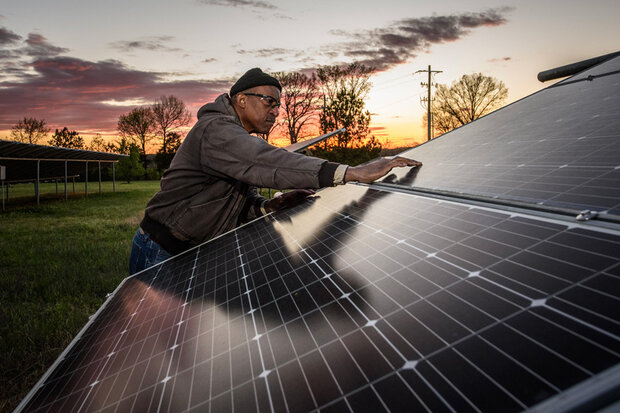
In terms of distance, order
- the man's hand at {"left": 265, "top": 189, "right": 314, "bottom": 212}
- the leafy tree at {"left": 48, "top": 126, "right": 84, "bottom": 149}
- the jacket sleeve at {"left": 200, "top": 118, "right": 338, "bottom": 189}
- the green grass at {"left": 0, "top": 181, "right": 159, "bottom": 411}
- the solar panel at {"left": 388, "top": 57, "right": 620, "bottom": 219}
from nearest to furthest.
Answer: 1. the solar panel at {"left": 388, "top": 57, "right": 620, "bottom": 219}
2. the jacket sleeve at {"left": 200, "top": 118, "right": 338, "bottom": 189}
3. the man's hand at {"left": 265, "top": 189, "right": 314, "bottom": 212}
4. the green grass at {"left": 0, "top": 181, "right": 159, "bottom": 411}
5. the leafy tree at {"left": 48, "top": 126, "right": 84, "bottom": 149}

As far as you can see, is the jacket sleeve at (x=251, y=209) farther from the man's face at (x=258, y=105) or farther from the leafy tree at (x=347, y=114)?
the leafy tree at (x=347, y=114)

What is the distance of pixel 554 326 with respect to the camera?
2.71ft

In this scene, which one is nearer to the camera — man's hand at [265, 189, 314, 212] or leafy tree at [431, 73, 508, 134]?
man's hand at [265, 189, 314, 212]

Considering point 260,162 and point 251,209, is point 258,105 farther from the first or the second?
point 251,209

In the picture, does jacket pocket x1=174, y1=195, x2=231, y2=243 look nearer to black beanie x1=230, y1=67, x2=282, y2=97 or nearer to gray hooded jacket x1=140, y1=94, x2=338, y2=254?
gray hooded jacket x1=140, y1=94, x2=338, y2=254

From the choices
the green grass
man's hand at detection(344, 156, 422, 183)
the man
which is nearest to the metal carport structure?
the green grass

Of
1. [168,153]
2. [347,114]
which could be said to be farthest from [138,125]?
[347,114]

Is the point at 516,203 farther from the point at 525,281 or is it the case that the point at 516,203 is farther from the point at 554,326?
the point at 554,326

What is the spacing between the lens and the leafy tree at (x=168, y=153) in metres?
65.9

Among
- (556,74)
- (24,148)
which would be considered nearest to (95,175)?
(24,148)

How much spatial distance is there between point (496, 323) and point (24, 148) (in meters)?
24.2

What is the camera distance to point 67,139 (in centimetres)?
8019

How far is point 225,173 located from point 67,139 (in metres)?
98.3

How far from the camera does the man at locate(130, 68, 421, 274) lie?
2498mm
